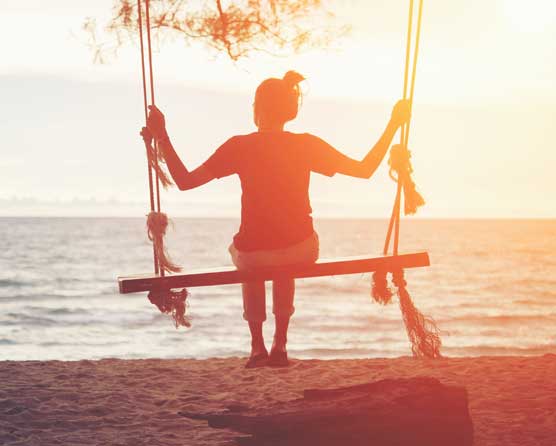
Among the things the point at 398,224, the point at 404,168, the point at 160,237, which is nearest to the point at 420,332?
the point at 398,224

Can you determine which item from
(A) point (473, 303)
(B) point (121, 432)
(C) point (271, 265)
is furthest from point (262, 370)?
(A) point (473, 303)

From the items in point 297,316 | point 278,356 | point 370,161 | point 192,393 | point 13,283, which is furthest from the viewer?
point 13,283

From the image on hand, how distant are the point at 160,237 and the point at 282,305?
30.0 inches

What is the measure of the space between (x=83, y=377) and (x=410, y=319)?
→ 3302mm

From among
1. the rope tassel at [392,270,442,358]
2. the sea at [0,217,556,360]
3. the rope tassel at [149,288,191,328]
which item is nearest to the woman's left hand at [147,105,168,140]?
the rope tassel at [149,288,191,328]

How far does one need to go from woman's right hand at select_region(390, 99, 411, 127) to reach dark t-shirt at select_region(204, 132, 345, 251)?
419mm

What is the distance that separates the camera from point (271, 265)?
4.68 meters

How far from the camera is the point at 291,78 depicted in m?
4.69

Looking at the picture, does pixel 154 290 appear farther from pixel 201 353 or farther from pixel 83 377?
pixel 201 353

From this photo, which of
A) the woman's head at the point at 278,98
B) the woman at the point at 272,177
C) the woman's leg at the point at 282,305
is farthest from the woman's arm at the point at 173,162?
the woman's leg at the point at 282,305

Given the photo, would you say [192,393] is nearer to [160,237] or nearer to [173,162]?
[160,237]

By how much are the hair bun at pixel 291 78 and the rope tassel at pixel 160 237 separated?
1027 millimetres

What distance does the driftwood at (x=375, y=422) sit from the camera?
14.7 feet

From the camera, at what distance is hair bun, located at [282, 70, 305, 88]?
4688 millimetres
